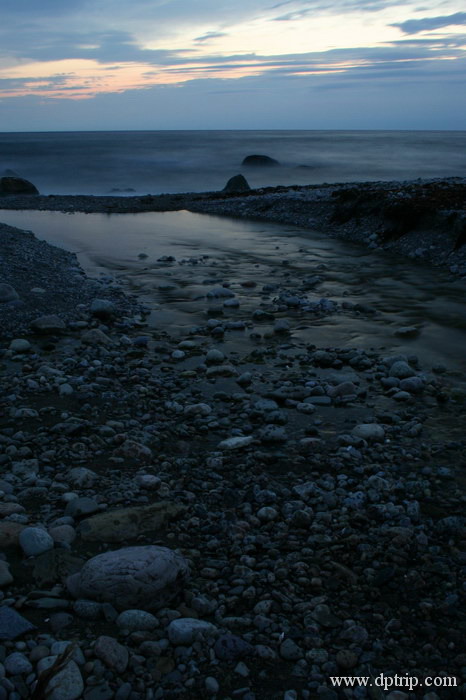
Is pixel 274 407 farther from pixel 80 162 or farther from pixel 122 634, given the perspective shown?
pixel 80 162

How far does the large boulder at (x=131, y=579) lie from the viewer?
10.8 ft

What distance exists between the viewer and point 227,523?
4.25m

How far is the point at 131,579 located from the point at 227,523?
3.54ft

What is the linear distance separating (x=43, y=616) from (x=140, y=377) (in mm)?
4198

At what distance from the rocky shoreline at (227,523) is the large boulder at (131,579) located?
0.01 meters

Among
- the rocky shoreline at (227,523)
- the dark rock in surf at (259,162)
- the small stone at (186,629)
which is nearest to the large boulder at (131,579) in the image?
the rocky shoreline at (227,523)

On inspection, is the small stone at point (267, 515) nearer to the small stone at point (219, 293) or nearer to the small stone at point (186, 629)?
the small stone at point (186, 629)

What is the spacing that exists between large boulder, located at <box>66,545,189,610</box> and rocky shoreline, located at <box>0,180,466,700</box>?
10 millimetres

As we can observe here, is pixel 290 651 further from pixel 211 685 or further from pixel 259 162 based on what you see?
pixel 259 162

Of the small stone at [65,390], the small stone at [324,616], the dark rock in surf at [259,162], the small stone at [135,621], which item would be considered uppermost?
the dark rock in surf at [259,162]

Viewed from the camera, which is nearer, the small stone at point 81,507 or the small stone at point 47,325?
→ the small stone at point 81,507

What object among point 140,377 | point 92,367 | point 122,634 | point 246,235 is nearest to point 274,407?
point 140,377

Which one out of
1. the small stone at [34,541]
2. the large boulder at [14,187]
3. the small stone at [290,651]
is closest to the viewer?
the small stone at [290,651]

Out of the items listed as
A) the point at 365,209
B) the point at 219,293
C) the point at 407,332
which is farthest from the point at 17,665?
the point at 365,209
